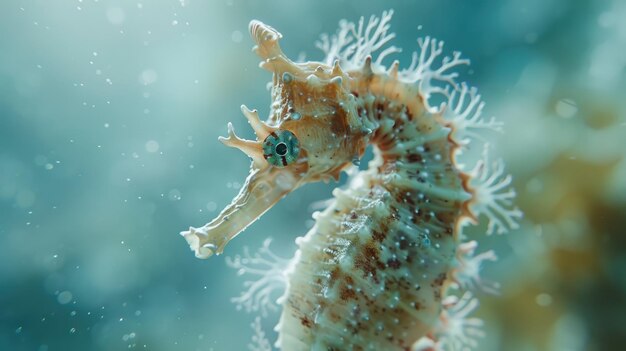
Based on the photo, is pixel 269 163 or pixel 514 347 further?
pixel 514 347

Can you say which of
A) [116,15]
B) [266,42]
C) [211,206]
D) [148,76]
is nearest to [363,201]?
[266,42]

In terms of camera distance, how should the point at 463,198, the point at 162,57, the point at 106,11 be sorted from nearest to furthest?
the point at 463,198, the point at 106,11, the point at 162,57

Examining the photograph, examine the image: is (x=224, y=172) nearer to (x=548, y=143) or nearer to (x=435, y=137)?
(x=435, y=137)

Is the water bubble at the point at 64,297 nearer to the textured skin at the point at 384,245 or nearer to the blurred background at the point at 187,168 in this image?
the blurred background at the point at 187,168

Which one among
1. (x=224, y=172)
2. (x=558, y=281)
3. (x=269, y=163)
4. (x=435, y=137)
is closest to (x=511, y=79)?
(x=558, y=281)

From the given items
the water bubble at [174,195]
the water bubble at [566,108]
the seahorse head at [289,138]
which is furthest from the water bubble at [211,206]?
the water bubble at [566,108]

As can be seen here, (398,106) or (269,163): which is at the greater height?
(398,106)

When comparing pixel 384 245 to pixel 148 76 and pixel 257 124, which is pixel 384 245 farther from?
pixel 148 76
